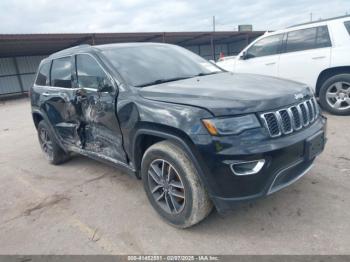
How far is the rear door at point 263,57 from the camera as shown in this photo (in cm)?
693

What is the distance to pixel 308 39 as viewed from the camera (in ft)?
21.2

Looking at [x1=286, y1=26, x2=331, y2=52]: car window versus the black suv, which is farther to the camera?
[x1=286, y1=26, x2=331, y2=52]: car window

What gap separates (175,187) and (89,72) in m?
1.83

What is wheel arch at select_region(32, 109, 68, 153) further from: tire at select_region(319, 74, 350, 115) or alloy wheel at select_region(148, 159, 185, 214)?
tire at select_region(319, 74, 350, 115)

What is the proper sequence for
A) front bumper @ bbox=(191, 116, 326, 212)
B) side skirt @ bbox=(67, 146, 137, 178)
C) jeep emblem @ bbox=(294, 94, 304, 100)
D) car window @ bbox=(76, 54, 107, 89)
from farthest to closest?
car window @ bbox=(76, 54, 107, 89) < side skirt @ bbox=(67, 146, 137, 178) < jeep emblem @ bbox=(294, 94, 304, 100) < front bumper @ bbox=(191, 116, 326, 212)

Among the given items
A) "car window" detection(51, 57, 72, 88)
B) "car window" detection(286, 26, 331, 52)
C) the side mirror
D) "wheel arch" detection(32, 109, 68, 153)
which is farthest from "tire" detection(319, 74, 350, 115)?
"wheel arch" detection(32, 109, 68, 153)

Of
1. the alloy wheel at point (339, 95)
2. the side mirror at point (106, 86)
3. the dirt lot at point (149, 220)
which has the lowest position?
the dirt lot at point (149, 220)

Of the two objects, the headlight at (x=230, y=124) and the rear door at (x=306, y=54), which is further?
the rear door at (x=306, y=54)

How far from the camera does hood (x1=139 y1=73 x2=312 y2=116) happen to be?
2.47m

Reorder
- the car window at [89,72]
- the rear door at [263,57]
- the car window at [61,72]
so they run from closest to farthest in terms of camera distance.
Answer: the car window at [89,72]
the car window at [61,72]
the rear door at [263,57]

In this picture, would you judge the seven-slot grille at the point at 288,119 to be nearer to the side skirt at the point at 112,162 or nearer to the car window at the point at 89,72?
the side skirt at the point at 112,162

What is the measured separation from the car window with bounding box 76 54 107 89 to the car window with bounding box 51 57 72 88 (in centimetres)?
28

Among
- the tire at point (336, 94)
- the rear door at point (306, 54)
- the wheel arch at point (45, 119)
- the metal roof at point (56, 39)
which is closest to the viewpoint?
the wheel arch at point (45, 119)

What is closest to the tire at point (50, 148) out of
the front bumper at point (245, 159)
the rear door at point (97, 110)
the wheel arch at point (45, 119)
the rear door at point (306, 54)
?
the wheel arch at point (45, 119)
